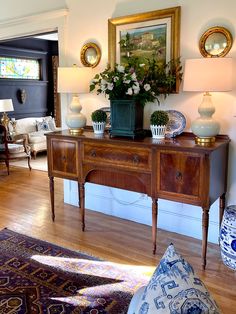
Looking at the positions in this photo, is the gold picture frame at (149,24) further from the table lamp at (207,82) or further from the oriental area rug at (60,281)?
the oriental area rug at (60,281)

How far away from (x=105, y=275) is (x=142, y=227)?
0.96 metres

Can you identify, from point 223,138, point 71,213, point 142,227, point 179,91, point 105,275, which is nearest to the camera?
point 105,275

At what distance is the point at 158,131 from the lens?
9.30 feet

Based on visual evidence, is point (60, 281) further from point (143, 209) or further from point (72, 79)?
point (72, 79)

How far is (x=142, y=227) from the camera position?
334 centimetres

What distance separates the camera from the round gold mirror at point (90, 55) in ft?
11.3

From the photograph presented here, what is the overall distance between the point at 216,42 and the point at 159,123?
81cm

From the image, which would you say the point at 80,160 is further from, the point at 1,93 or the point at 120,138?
the point at 1,93

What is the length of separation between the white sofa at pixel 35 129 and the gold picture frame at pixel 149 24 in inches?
141

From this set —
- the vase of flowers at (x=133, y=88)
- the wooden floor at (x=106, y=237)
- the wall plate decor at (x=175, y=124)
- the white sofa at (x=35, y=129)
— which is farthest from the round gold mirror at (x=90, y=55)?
the white sofa at (x=35, y=129)

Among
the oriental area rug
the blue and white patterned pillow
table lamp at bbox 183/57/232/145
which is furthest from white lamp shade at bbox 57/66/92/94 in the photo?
the blue and white patterned pillow

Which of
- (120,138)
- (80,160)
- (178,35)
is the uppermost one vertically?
(178,35)

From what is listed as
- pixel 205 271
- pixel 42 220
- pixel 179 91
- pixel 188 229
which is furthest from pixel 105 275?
pixel 179 91

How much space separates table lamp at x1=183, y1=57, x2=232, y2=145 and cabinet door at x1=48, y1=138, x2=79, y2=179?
1178 millimetres
